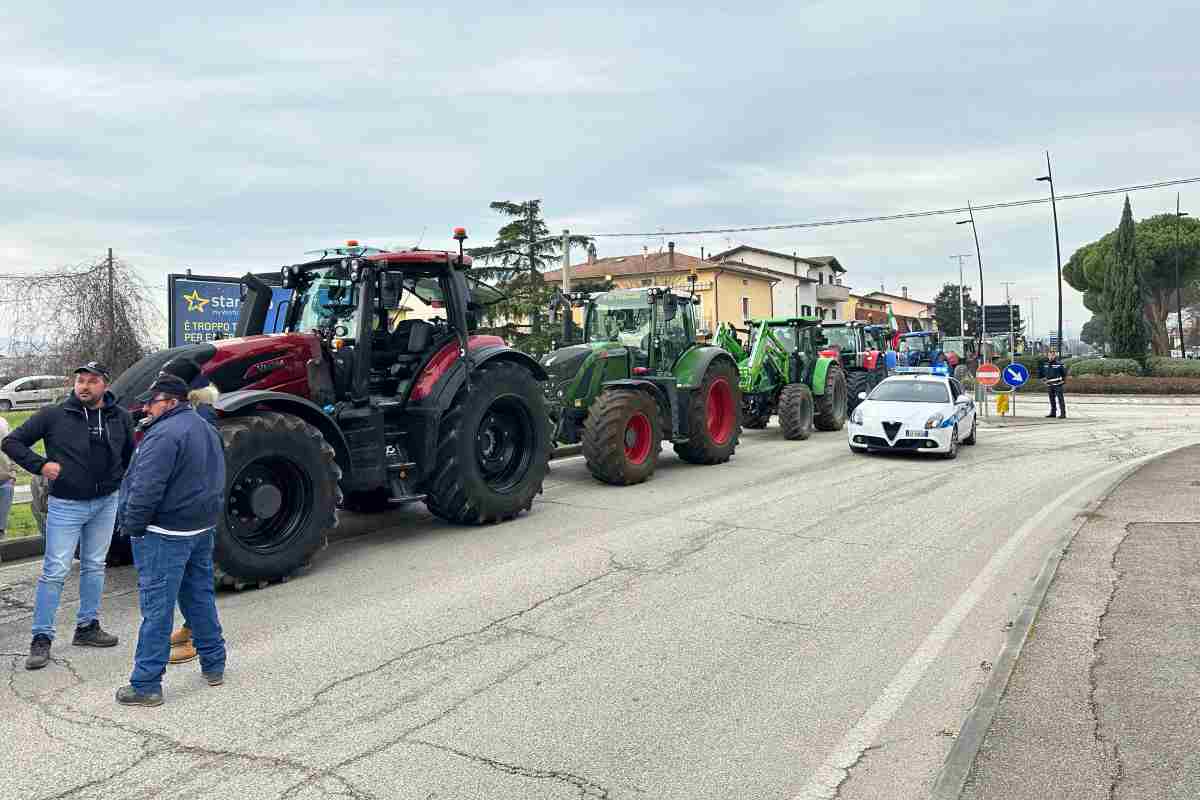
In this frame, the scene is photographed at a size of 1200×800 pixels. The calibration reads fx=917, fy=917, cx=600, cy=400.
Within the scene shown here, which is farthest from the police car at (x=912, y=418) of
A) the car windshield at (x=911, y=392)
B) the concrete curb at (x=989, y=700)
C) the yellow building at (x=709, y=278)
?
the yellow building at (x=709, y=278)

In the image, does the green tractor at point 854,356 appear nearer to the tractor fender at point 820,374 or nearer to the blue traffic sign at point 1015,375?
the blue traffic sign at point 1015,375

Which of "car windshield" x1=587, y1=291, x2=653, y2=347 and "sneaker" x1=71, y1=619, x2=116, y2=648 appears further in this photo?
"car windshield" x1=587, y1=291, x2=653, y2=347

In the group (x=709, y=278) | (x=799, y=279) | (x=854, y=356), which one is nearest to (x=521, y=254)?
(x=854, y=356)

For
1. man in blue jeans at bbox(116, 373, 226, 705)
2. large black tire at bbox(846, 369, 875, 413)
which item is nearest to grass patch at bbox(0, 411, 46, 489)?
man in blue jeans at bbox(116, 373, 226, 705)

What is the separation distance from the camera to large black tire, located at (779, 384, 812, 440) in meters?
18.5

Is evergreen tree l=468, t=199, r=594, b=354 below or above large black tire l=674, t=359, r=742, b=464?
above

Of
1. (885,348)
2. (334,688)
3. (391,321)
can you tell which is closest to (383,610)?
(334,688)

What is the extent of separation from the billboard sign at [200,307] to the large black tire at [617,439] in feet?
18.4

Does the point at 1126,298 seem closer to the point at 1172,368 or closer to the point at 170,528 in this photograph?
the point at 1172,368

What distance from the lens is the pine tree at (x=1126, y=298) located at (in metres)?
44.2

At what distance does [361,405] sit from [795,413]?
11782mm

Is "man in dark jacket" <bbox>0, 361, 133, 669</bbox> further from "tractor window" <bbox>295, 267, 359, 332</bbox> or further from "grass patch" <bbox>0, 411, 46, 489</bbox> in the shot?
"grass patch" <bbox>0, 411, 46, 489</bbox>

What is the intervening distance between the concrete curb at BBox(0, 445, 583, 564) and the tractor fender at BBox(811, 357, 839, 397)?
12193 mm

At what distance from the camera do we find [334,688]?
498 cm
